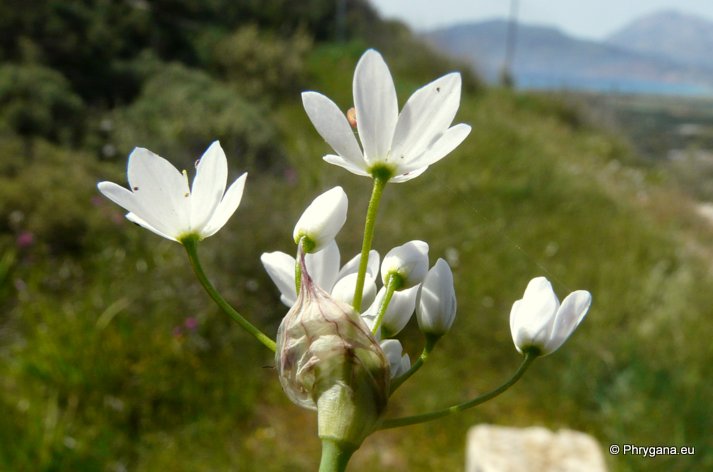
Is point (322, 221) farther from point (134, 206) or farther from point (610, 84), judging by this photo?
point (610, 84)

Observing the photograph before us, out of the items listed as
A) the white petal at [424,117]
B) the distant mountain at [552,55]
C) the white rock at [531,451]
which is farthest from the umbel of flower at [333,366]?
the white rock at [531,451]

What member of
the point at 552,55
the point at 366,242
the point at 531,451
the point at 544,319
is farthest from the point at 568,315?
the point at 531,451

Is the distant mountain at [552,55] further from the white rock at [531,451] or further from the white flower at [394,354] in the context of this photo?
the white rock at [531,451]

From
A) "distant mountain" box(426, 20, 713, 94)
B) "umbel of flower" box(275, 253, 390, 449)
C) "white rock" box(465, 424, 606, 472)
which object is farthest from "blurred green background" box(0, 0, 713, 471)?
"umbel of flower" box(275, 253, 390, 449)

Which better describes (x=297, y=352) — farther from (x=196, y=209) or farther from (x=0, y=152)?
(x=0, y=152)

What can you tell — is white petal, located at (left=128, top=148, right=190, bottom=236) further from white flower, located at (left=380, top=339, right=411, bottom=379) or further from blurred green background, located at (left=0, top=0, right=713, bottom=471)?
blurred green background, located at (left=0, top=0, right=713, bottom=471)
